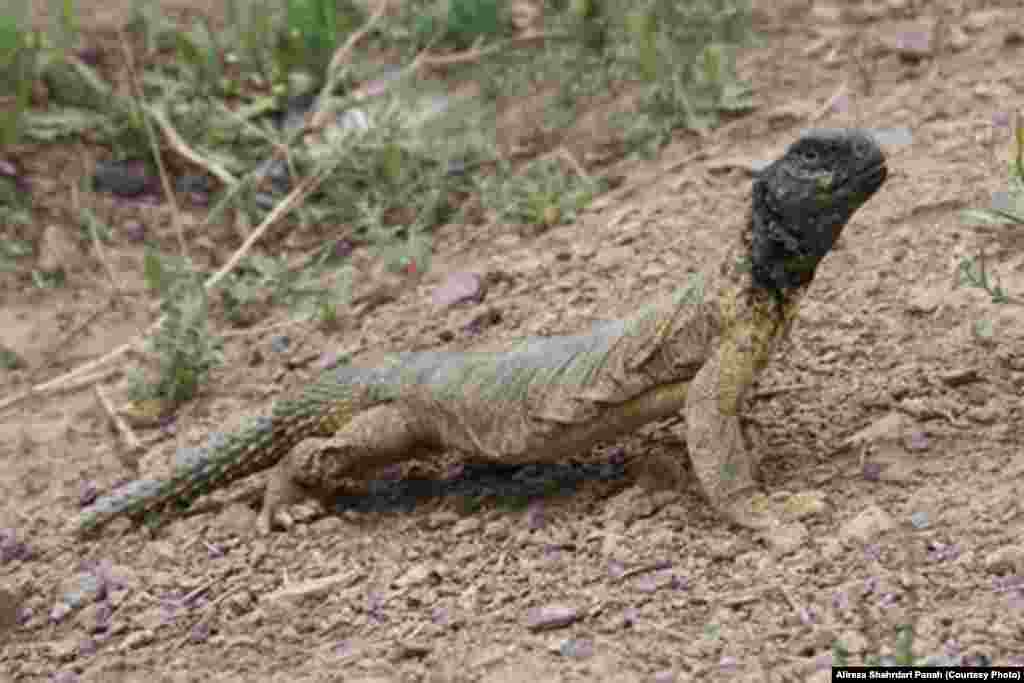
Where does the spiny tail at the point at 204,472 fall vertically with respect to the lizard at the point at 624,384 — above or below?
below

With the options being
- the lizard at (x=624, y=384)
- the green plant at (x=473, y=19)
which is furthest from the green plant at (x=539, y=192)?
the lizard at (x=624, y=384)

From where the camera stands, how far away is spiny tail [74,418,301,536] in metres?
6.82

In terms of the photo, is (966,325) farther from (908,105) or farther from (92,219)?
(92,219)

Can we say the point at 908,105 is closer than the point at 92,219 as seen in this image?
Yes

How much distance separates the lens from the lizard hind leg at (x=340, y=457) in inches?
257

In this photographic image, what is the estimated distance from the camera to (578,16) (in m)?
10.0

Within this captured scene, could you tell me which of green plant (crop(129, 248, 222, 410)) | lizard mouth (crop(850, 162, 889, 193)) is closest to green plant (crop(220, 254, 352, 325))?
green plant (crop(129, 248, 222, 410))

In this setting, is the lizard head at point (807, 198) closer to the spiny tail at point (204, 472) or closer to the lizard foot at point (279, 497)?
the lizard foot at point (279, 497)

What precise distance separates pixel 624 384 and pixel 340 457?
1.25 metres

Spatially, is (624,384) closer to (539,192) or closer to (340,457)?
(340,457)

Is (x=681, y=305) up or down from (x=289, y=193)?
up

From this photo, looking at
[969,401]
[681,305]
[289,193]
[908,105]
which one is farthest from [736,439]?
[289,193]

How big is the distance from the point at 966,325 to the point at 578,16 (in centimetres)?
417

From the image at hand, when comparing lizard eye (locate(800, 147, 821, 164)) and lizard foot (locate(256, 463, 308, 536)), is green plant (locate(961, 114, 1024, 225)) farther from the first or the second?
lizard foot (locate(256, 463, 308, 536))
